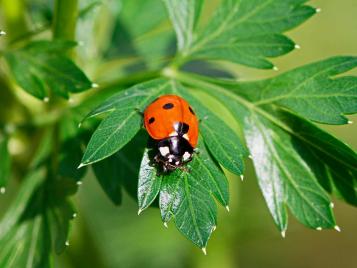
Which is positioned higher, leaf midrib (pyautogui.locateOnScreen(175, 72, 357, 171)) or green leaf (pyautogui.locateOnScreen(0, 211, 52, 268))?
leaf midrib (pyautogui.locateOnScreen(175, 72, 357, 171))

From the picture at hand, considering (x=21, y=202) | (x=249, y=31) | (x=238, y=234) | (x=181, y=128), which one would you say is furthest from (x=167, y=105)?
(x=238, y=234)

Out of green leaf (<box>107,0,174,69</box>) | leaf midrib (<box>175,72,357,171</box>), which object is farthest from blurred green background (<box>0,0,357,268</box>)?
leaf midrib (<box>175,72,357,171</box>)

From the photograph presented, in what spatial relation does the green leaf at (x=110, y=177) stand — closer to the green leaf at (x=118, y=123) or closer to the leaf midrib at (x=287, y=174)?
the green leaf at (x=118, y=123)

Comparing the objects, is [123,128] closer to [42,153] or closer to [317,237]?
[42,153]

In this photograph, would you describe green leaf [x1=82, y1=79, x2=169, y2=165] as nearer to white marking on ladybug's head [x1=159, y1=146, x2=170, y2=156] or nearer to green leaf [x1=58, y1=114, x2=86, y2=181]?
white marking on ladybug's head [x1=159, y1=146, x2=170, y2=156]

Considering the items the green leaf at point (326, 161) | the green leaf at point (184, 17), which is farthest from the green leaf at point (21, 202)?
the green leaf at point (326, 161)

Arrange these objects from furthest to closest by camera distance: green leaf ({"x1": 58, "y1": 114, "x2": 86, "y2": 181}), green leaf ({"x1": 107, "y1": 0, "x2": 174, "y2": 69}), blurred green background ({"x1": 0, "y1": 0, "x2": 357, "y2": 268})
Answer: blurred green background ({"x1": 0, "y1": 0, "x2": 357, "y2": 268}) < green leaf ({"x1": 107, "y1": 0, "x2": 174, "y2": 69}) < green leaf ({"x1": 58, "y1": 114, "x2": 86, "y2": 181})
